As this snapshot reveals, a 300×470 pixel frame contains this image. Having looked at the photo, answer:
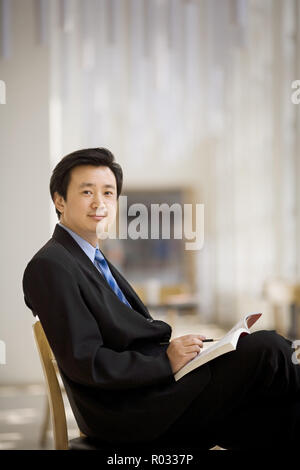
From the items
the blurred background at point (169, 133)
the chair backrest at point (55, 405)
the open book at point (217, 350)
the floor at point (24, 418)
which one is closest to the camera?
the open book at point (217, 350)

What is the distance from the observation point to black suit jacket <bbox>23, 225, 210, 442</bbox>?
4.38ft

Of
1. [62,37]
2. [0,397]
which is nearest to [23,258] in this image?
[0,397]

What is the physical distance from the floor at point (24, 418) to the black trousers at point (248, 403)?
6.00 ft

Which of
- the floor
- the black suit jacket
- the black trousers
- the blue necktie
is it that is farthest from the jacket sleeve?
the floor

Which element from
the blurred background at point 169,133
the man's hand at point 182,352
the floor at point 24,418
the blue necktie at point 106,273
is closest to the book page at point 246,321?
the man's hand at point 182,352

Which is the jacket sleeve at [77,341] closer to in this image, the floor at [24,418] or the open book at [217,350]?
the open book at [217,350]

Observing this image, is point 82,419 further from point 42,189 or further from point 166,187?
point 166,187

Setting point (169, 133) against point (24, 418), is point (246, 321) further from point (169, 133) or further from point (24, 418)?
point (169, 133)

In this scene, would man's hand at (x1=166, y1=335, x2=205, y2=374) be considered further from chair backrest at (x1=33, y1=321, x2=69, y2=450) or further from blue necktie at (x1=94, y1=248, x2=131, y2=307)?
chair backrest at (x1=33, y1=321, x2=69, y2=450)

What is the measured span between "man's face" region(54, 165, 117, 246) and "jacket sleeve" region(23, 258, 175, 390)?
208 mm

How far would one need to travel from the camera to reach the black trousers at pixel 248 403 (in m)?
1.34

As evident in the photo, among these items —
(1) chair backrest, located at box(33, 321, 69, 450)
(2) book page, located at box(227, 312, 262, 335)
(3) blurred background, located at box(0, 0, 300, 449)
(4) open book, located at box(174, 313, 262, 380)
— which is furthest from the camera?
(3) blurred background, located at box(0, 0, 300, 449)

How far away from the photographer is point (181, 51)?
680cm

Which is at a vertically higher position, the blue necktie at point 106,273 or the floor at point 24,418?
the blue necktie at point 106,273
